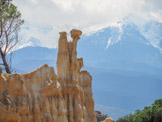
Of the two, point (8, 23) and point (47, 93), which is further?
point (8, 23)

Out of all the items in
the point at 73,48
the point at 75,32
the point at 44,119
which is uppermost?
the point at 75,32

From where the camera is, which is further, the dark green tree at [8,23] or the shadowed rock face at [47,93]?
the dark green tree at [8,23]

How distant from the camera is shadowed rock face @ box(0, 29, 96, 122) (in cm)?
2081

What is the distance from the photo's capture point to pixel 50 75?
23422 millimetres

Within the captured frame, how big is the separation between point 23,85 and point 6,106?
185 centimetres

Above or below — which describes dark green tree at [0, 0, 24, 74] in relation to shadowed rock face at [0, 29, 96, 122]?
above

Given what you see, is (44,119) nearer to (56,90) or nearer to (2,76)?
(56,90)

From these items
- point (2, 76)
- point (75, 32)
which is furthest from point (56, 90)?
point (75, 32)

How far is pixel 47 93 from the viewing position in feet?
74.5

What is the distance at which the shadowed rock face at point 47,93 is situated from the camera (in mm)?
20812

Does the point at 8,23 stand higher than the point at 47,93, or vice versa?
the point at 8,23

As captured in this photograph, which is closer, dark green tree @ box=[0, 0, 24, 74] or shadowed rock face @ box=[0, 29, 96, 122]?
shadowed rock face @ box=[0, 29, 96, 122]

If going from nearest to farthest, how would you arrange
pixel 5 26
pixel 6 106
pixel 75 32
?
pixel 6 106 → pixel 75 32 → pixel 5 26

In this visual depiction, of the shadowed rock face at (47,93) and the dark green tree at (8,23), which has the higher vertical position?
the dark green tree at (8,23)
